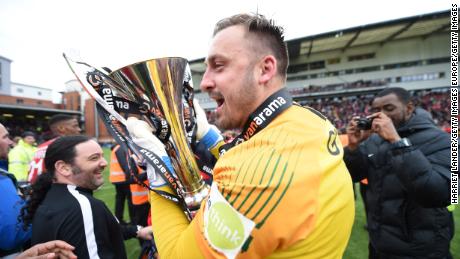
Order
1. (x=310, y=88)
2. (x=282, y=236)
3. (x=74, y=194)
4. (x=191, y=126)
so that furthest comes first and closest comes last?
(x=310, y=88), (x=74, y=194), (x=191, y=126), (x=282, y=236)

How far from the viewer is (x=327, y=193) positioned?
889 mm

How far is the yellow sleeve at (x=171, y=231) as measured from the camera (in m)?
0.89

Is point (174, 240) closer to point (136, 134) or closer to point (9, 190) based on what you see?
point (136, 134)

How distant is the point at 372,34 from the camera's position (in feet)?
96.9

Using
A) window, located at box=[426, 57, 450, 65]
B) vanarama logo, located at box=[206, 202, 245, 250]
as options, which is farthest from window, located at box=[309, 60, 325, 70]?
vanarama logo, located at box=[206, 202, 245, 250]

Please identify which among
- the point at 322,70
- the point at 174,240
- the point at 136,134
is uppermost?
the point at 322,70

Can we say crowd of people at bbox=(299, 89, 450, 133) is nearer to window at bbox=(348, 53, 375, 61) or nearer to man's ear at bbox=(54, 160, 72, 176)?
window at bbox=(348, 53, 375, 61)

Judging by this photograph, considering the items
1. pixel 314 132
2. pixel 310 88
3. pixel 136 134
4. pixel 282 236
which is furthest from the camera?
pixel 310 88

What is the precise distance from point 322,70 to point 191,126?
39.3 m

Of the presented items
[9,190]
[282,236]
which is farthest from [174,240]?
[9,190]

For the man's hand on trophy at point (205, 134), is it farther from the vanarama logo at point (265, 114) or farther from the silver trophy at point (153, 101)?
the vanarama logo at point (265, 114)

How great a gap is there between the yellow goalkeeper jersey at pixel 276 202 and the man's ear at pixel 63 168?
1538 mm

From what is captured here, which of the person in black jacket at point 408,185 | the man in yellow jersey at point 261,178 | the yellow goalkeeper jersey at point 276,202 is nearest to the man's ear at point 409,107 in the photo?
the person in black jacket at point 408,185

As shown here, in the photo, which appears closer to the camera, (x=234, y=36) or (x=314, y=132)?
(x=314, y=132)
